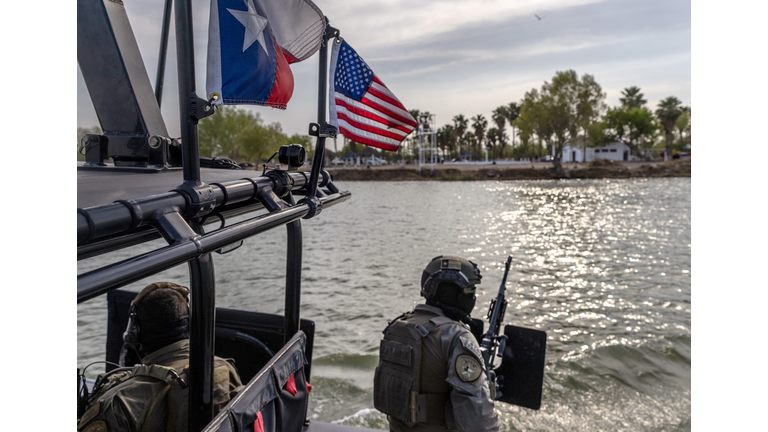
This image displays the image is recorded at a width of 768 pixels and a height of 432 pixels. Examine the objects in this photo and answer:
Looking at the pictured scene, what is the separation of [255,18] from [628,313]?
13226mm

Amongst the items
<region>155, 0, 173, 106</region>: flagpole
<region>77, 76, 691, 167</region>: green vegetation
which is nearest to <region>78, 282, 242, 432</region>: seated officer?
<region>155, 0, 173, 106</region>: flagpole

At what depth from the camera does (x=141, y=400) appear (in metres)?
2.50

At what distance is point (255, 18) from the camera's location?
2523mm

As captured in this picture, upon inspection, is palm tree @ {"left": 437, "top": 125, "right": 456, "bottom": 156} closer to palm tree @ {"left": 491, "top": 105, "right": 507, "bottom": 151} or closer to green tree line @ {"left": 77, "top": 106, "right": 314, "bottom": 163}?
palm tree @ {"left": 491, "top": 105, "right": 507, "bottom": 151}

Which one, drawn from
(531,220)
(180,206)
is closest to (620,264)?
(531,220)

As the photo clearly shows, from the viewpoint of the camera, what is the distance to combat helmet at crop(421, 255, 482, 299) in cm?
391

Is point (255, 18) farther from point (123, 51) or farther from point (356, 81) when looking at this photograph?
point (356, 81)

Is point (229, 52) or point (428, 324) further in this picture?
point (428, 324)

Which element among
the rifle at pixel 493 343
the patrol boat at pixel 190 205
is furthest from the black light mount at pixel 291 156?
the rifle at pixel 493 343

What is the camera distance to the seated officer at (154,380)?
2422mm

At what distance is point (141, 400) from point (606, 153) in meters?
115

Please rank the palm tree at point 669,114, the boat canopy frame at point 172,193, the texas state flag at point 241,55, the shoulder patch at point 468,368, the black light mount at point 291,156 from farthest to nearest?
the palm tree at point 669,114
the shoulder patch at point 468,368
the black light mount at point 291,156
the texas state flag at point 241,55
the boat canopy frame at point 172,193

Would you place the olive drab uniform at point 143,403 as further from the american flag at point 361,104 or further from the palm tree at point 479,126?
the palm tree at point 479,126

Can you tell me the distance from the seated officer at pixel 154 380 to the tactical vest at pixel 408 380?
45.9 inches
